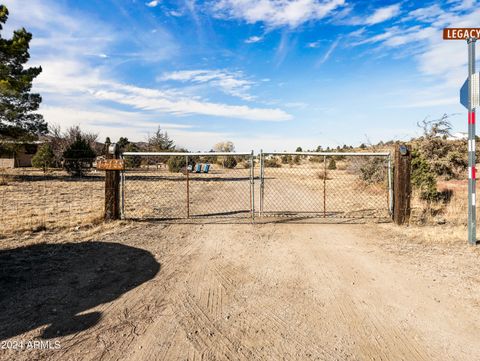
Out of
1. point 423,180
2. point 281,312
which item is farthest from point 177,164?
point 281,312

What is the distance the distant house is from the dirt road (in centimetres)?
2138

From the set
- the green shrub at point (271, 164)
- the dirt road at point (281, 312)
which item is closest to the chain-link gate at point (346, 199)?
the dirt road at point (281, 312)

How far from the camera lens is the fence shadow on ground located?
3533 mm

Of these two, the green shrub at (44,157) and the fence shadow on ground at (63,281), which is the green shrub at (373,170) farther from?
the green shrub at (44,157)

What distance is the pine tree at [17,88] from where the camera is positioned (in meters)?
19.8

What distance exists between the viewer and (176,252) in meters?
6.14

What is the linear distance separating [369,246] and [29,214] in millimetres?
9893

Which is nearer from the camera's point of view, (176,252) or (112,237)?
(176,252)

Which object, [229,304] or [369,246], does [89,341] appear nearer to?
[229,304]

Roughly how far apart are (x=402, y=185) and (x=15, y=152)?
25714 millimetres

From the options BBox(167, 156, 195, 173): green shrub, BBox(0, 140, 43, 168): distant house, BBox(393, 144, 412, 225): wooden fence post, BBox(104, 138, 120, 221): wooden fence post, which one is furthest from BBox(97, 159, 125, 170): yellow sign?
BBox(167, 156, 195, 173): green shrub

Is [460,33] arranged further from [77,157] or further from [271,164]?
[271,164]

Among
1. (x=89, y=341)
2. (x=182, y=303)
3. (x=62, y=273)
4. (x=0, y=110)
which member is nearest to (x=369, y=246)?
(x=182, y=303)

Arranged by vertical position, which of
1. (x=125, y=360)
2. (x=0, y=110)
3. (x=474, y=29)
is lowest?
(x=125, y=360)
